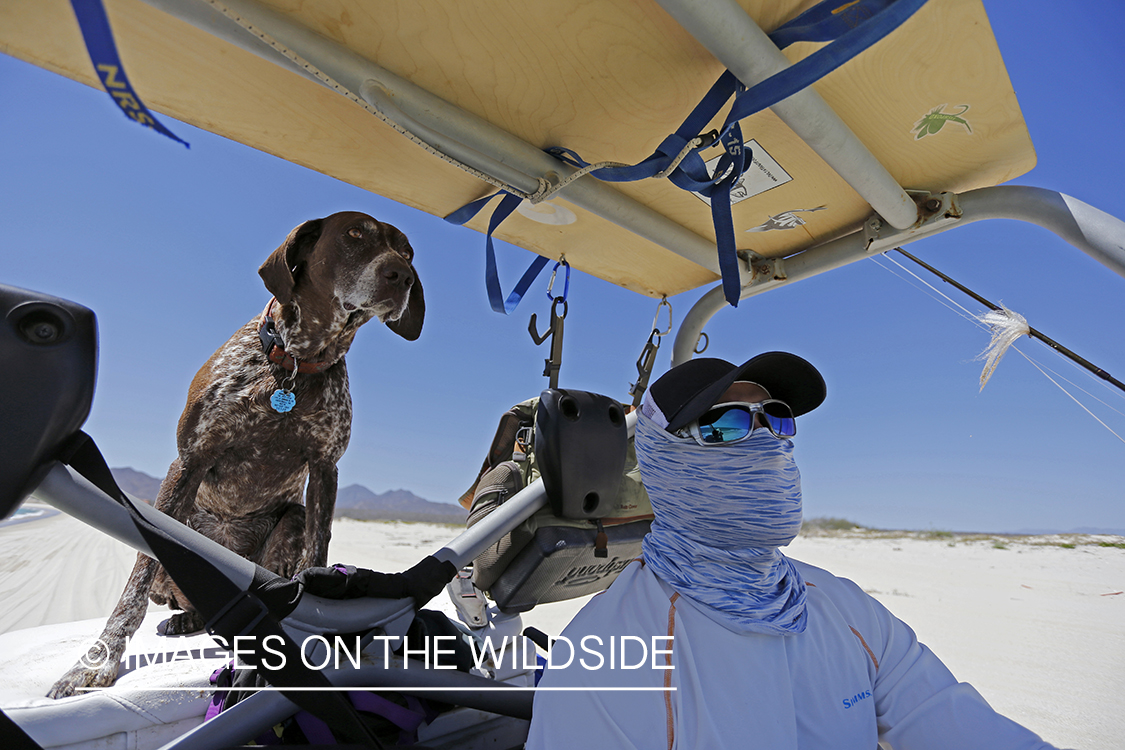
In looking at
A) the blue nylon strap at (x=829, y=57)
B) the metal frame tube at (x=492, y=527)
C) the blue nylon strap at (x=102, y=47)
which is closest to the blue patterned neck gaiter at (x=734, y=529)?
the metal frame tube at (x=492, y=527)

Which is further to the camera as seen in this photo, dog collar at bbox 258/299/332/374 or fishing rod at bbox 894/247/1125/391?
dog collar at bbox 258/299/332/374

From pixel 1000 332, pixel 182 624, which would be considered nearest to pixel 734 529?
pixel 1000 332

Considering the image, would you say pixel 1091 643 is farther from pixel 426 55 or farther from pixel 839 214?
pixel 426 55

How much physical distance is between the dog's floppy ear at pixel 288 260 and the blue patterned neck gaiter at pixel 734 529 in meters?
1.26

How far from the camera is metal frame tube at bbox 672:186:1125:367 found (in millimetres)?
1183

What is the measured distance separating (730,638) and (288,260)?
1.62 metres

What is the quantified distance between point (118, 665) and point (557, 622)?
9.00ft

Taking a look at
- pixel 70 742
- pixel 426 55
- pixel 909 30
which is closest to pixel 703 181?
pixel 909 30

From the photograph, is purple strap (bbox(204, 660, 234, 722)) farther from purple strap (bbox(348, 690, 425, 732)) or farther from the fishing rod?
the fishing rod

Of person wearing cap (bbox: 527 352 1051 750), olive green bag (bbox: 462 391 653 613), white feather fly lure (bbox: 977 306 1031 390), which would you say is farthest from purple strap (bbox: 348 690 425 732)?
white feather fly lure (bbox: 977 306 1031 390)

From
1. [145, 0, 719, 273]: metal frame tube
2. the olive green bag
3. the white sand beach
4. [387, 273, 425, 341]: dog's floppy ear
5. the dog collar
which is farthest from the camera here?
the white sand beach

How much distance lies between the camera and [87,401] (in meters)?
0.77

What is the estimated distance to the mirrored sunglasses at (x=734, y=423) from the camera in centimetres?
112

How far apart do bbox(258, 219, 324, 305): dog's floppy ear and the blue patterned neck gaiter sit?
1.26m
